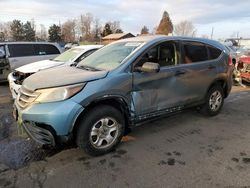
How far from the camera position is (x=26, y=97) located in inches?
141

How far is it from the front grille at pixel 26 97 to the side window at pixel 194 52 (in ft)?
9.10

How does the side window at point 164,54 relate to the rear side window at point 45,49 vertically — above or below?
above

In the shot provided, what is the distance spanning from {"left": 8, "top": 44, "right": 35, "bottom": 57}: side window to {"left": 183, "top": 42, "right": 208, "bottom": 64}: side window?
687cm

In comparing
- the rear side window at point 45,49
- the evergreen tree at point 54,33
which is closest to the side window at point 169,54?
the rear side window at point 45,49

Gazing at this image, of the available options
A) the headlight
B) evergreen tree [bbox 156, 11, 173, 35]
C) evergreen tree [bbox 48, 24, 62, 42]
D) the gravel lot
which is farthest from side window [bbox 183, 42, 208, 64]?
evergreen tree [bbox 48, 24, 62, 42]

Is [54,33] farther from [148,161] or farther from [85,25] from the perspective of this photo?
[148,161]

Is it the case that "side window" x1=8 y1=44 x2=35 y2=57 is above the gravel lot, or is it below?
above

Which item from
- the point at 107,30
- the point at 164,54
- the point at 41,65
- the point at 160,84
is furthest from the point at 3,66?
the point at 107,30

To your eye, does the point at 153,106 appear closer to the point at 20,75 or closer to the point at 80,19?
the point at 20,75

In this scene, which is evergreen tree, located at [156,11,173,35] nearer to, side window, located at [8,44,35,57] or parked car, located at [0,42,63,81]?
parked car, located at [0,42,63,81]

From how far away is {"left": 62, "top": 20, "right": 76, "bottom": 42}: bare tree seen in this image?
78.1m

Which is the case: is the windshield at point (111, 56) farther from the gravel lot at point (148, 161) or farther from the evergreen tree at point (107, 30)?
the evergreen tree at point (107, 30)

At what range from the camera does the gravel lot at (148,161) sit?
Result: 10.2 feet

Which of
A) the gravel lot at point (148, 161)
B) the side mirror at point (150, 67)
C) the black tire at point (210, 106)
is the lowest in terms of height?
the gravel lot at point (148, 161)
